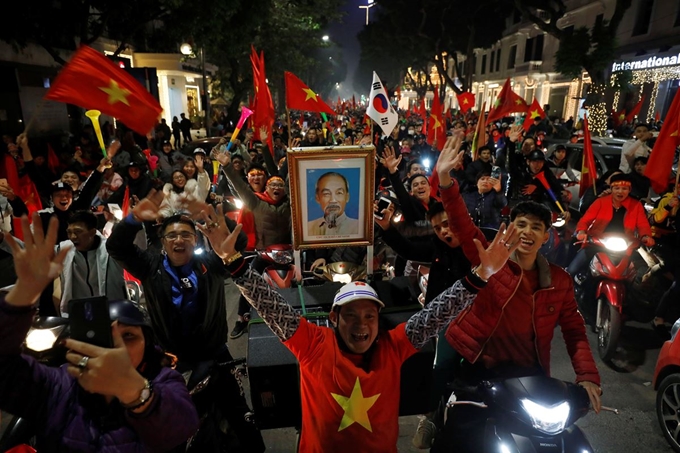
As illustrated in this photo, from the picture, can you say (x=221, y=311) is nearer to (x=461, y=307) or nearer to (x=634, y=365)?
(x=461, y=307)

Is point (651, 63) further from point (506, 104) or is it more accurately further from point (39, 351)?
point (39, 351)

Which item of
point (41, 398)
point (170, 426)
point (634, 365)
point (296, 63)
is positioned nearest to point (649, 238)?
point (634, 365)

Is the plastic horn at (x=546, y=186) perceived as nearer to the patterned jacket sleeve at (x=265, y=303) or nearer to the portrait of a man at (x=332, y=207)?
the portrait of a man at (x=332, y=207)

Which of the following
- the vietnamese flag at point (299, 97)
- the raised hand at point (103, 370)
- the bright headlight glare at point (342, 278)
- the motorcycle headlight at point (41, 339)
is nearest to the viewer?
the raised hand at point (103, 370)

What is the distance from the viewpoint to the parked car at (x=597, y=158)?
381 inches

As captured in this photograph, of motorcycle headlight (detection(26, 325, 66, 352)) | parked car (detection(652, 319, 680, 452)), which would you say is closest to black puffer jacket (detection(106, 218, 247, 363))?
motorcycle headlight (detection(26, 325, 66, 352))

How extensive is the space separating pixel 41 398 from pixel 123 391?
559 mm

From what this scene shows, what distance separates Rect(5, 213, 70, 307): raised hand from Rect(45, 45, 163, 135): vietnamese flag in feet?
6.16

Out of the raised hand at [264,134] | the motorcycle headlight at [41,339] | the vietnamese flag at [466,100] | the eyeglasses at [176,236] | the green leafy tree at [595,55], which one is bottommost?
the motorcycle headlight at [41,339]

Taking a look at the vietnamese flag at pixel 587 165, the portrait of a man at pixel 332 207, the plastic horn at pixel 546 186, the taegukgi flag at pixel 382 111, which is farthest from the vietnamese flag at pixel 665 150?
the portrait of a man at pixel 332 207

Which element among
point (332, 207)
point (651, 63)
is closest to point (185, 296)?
point (332, 207)

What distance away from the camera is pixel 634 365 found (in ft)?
15.9

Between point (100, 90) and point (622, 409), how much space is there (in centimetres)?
525

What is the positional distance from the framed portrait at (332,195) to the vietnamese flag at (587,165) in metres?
4.79
